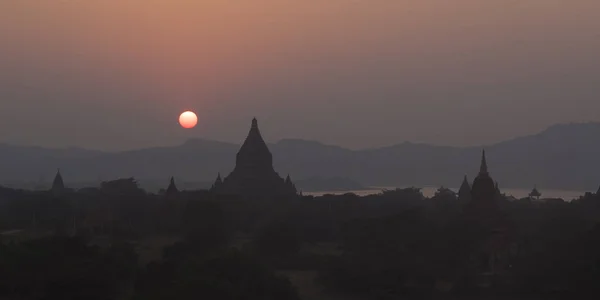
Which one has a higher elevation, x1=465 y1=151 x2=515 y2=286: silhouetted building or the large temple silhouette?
the large temple silhouette

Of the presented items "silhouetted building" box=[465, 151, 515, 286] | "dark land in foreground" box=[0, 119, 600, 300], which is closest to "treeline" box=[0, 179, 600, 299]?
"dark land in foreground" box=[0, 119, 600, 300]

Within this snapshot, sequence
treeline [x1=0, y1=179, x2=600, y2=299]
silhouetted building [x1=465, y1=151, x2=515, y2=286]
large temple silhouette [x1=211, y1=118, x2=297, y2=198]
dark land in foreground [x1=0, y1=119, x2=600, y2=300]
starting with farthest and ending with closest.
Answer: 1. large temple silhouette [x1=211, y1=118, x2=297, y2=198]
2. silhouetted building [x1=465, y1=151, x2=515, y2=286]
3. dark land in foreground [x1=0, y1=119, x2=600, y2=300]
4. treeline [x1=0, y1=179, x2=600, y2=299]

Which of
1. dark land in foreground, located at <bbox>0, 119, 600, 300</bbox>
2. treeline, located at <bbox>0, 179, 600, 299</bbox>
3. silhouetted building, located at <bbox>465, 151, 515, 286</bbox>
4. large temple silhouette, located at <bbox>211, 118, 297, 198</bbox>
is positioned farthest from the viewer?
large temple silhouette, located at <bbox>211, 118, 297, 198</bbox>

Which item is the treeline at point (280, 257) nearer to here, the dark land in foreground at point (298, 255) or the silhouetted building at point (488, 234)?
the dark land in foreground at point (298, 255)

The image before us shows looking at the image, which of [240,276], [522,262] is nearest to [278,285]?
[240,276]

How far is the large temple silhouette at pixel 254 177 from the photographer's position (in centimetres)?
8894

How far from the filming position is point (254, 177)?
294 feet

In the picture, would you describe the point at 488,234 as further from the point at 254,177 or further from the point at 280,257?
the point at 254,177

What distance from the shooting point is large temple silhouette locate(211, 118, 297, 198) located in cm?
8894

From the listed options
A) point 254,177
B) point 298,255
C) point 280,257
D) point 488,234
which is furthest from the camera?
point 254,177

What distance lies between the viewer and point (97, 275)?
34.4 meters

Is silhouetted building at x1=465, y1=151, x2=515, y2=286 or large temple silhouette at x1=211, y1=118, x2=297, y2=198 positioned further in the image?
large temple silhouette at x1=211, y1=118, x2=297, y2=198

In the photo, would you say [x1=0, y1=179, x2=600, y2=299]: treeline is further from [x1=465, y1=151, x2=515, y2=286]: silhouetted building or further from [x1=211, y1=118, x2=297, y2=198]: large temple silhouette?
[x1=211, y1=118, x2=297, y2=198]: large temple silhouette

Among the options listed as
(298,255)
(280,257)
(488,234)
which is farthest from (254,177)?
(488,234)
